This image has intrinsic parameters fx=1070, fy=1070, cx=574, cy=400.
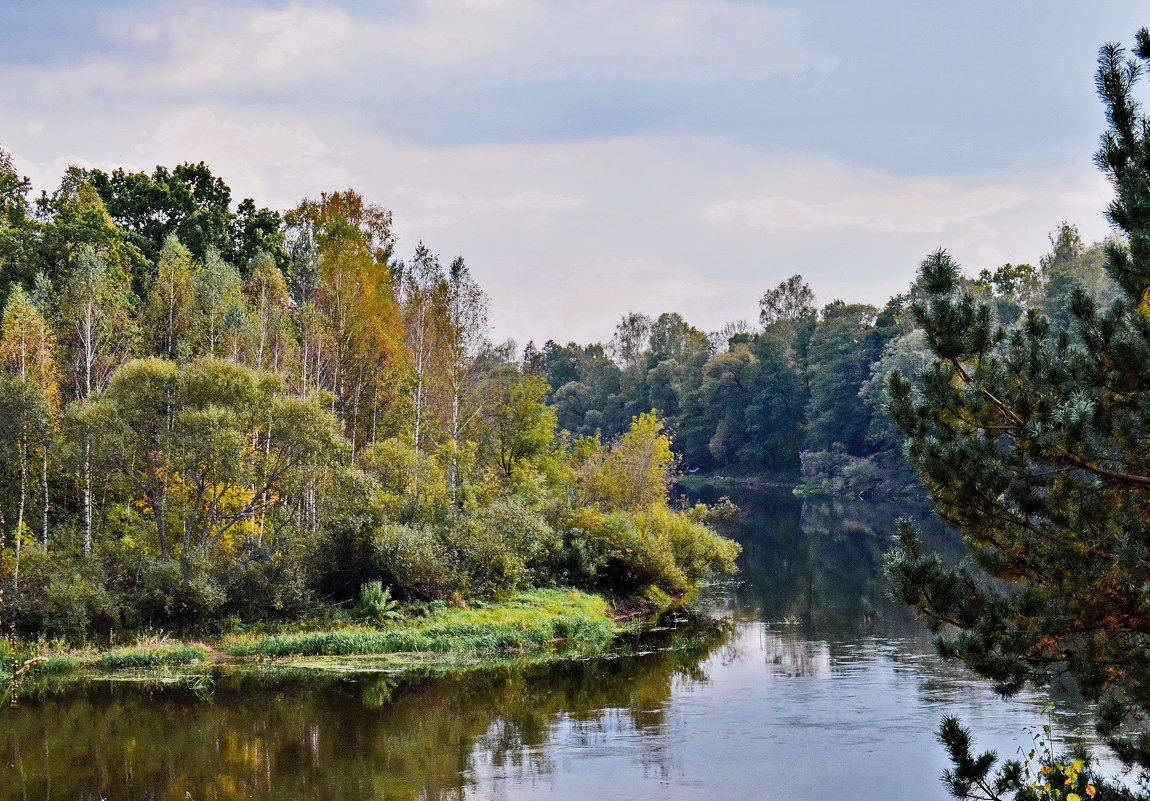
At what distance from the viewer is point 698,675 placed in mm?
26312

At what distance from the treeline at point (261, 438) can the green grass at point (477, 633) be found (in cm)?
128

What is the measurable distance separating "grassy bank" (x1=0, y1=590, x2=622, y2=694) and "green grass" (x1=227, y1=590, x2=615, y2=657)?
26 millimetres

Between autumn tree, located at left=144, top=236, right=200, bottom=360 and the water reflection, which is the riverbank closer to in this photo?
the water reflection

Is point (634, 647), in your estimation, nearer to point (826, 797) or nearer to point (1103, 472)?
point (826, 797)

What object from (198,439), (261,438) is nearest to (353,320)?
(261,438)

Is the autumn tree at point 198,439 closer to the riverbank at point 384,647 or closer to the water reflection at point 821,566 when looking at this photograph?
the riverbank at point 384,647

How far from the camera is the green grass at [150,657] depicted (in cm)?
2573

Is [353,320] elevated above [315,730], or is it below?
above

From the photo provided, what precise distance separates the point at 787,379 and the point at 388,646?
88.7 m

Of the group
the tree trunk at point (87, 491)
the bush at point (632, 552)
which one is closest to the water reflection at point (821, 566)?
the bush at point (632, 552)

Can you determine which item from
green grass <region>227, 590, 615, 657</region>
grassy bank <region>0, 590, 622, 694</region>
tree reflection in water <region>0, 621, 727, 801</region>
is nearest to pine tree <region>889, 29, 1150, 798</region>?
tree reflection in water <region>0, 621, 727, 801</region>

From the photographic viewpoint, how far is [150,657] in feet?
85.4

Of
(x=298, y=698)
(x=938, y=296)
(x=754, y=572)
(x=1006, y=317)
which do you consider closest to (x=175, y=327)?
(x=298, y=698)

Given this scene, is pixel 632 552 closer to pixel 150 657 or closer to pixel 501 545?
pixel 501 545
